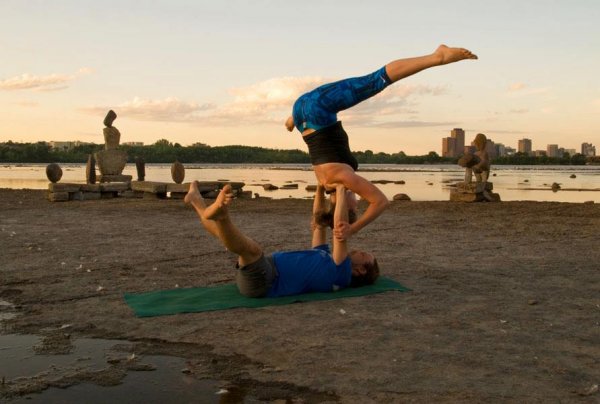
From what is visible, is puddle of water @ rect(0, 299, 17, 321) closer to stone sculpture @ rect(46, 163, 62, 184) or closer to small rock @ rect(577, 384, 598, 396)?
small rock @ rect(577, 384, 598, 396)

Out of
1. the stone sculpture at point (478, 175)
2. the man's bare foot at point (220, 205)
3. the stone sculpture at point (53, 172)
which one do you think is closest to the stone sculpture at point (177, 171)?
the stone sculpture at point (53, 172)

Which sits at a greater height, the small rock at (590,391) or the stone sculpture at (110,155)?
the stone sculpture at (110,155)

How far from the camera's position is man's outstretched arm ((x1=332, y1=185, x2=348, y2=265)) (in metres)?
5.78

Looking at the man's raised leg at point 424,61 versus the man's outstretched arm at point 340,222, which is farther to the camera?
the man's outstretched arm at point 340,222

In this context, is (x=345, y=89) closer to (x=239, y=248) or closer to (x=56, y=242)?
(x=239, y=248)

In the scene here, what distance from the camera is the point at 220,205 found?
5.00 meters

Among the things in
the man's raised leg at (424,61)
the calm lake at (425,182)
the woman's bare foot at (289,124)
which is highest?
the man's raised leg at (424,61)

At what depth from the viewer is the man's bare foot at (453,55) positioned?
5.53m

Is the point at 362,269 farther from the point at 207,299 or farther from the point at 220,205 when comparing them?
the point at 220,205

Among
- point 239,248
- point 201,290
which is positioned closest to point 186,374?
point 239,248

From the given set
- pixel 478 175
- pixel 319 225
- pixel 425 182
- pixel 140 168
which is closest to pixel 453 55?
pixel 319 225

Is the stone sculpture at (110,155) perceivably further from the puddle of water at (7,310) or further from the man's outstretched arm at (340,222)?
the man's outstretched arm at (340,222)

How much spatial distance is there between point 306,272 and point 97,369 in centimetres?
247

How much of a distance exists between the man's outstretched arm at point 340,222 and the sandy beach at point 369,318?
1.46 feet
